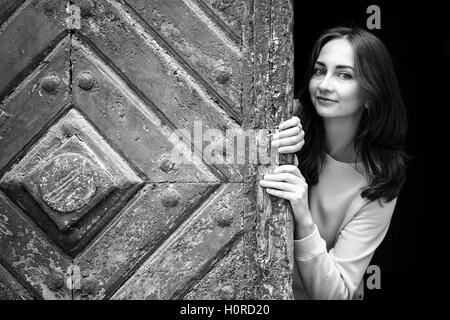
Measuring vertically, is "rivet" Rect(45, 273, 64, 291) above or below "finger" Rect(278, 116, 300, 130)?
below

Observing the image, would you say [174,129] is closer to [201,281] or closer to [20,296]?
[201,281]

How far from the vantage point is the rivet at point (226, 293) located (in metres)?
1.75

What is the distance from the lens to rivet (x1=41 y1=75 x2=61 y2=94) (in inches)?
69.1

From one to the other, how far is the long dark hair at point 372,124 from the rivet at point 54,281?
91cm

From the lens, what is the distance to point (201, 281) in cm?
175

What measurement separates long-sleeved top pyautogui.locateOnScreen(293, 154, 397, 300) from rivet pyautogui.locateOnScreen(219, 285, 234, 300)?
0.30 metres

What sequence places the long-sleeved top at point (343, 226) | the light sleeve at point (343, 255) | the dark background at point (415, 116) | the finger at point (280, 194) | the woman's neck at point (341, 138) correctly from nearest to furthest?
the finger at point (280, 194), the light sleeve at point (343, 255), the long-sleeved top at point (343, 226), the woman's neck at point (341, 138), the dark background at point (415, 116)

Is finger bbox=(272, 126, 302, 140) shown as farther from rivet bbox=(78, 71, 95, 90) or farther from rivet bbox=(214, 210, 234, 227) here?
rivet bbox=(78, 71, 95, 90)

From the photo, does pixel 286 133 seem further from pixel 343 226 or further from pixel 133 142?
pixel 343 226

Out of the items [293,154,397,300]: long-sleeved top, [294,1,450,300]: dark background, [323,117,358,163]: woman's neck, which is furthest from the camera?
[294,1,450,300]: dark background

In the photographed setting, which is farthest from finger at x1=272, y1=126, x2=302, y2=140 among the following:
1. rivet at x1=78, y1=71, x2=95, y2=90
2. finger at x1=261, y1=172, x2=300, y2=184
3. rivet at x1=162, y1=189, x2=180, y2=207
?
rivet at x1=78, y1=71, x2=95, y2=90

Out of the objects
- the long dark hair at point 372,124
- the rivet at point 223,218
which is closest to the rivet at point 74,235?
the rivet at point 223,218

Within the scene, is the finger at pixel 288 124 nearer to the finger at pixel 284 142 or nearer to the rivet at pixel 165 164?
the finger at pixel 284 142

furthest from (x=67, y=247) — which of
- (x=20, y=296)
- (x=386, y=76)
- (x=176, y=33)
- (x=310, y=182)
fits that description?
(x=386, y=76)
